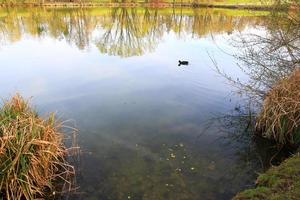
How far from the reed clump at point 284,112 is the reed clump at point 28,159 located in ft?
21.3

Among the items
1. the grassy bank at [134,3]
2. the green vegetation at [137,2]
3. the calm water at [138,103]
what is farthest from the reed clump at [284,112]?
the green vegetation at [137,2]

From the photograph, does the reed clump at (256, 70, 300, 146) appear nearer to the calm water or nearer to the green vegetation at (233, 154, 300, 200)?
the calm water

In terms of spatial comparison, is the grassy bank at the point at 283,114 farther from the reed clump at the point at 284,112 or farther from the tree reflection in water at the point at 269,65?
the tree reflection in water at the point at 269,65

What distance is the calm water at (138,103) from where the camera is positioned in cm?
855

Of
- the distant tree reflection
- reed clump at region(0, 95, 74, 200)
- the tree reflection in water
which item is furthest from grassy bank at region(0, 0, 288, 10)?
reed clump at region(0, 95, 74, 200)

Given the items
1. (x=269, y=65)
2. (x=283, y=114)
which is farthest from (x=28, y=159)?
(x=269, y=65)

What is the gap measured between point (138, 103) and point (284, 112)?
6.43m

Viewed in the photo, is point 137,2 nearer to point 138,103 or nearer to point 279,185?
point 138,103

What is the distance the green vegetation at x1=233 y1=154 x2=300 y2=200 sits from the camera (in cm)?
628

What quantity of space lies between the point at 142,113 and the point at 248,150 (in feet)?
15.1

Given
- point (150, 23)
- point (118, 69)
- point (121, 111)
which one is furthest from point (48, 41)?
point (121, 111)

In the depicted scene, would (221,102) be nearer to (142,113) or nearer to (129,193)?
(142,113)

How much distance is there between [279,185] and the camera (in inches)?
266

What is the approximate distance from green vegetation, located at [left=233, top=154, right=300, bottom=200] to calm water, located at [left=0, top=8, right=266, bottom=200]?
107 cm
